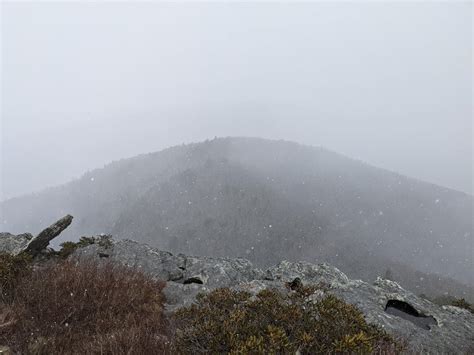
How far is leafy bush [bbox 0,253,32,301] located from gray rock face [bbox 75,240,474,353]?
3.56m

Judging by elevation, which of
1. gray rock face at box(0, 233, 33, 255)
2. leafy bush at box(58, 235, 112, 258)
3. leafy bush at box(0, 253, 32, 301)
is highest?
leafy bush at box(0, 253, 32, 301)

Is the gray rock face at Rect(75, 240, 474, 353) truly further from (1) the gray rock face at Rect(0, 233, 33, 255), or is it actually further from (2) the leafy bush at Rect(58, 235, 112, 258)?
(1) the gray rock face at Rect(0, 233, 33, 255)

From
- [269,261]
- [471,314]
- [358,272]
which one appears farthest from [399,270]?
[471,314]

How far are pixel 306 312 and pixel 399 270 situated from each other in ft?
663

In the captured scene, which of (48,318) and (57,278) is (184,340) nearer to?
(48,318)

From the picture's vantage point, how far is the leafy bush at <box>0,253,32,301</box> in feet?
24.3

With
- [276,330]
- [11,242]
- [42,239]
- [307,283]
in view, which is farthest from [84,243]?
[276,330]

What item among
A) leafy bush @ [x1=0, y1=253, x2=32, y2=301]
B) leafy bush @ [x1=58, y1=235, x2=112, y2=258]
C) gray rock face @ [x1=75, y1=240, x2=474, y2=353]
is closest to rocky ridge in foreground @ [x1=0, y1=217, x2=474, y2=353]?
gray rock face @ [x1=75, y1=240, x2=474, y2=353]

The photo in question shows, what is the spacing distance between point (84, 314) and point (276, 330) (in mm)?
4272

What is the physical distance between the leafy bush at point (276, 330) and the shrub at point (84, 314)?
699 millimetres

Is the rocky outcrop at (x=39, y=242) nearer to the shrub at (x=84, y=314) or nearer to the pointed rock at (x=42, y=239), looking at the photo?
the pointed rock at (x=42, y=239)

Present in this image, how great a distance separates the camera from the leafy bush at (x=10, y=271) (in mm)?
7395

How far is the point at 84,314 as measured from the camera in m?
6.90

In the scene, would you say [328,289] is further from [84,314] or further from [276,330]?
[84,314]
